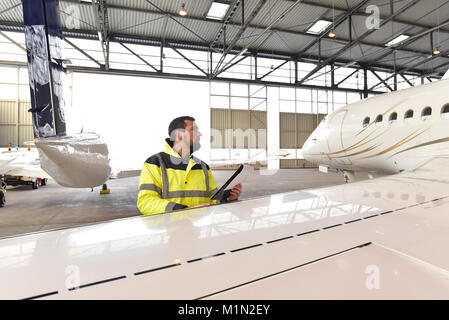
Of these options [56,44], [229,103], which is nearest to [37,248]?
[56,44]

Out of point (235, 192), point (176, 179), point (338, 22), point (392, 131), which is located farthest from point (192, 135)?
point (338, 22)

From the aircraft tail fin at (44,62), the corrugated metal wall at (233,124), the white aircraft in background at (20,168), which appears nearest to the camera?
the aircraft tail fin at (44,62)

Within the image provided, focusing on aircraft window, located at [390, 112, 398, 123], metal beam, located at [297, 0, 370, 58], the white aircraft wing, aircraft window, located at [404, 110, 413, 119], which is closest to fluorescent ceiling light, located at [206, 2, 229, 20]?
metal beam, located at [297, 0, 370, 58]

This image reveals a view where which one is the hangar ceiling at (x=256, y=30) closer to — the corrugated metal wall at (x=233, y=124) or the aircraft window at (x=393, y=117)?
the corrugated metal wall at (x=233, y=124)

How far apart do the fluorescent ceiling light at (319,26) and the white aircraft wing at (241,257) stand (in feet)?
66.1

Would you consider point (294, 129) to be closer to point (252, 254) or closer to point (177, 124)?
point (177, 124)

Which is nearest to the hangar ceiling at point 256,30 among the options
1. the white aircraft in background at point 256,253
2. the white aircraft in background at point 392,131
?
the white aircraft in background at point 392,131

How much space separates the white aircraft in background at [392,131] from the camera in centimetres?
519

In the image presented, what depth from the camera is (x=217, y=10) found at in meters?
16.3

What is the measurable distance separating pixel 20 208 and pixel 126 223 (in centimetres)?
790

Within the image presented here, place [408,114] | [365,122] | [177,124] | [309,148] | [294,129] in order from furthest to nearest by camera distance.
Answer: [294,129] < [309,148] < [365,122] < [408,114] < [177,124]

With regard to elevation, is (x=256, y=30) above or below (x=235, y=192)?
above

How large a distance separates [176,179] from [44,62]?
4.39m
